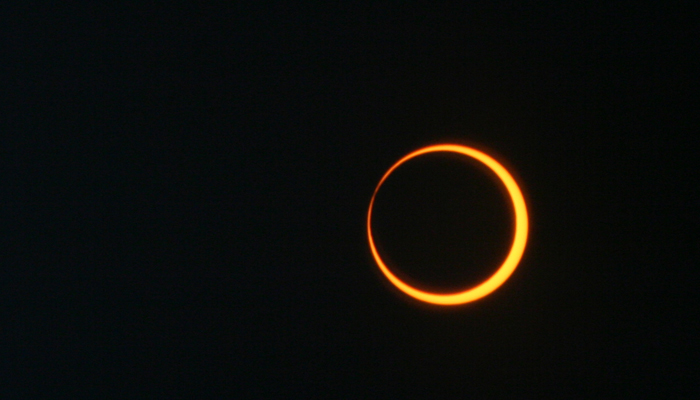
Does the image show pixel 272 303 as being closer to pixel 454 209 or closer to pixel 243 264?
pixel 243 264

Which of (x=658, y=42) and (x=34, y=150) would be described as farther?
(x=34, y=150)

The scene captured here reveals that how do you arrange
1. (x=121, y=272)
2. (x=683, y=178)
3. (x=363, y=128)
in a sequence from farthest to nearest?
(x=121, y=272)
(x=363, y=128)
(x=683, y=178)

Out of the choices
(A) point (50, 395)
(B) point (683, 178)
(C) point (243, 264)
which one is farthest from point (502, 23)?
(A) point (50, 395)

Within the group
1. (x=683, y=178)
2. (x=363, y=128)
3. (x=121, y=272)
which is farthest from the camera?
(x=121, y=272)

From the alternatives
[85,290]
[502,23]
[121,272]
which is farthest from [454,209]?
[85,290]

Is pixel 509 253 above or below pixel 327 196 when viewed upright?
below

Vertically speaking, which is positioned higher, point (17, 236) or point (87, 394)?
point (17, 236)

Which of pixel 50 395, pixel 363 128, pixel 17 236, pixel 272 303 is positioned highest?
pixel 363 128
